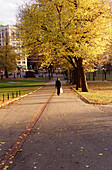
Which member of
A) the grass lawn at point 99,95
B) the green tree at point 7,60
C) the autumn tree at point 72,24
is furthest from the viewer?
the green tree at point 7,60

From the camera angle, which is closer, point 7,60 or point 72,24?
point 72,24

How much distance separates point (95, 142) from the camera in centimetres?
536

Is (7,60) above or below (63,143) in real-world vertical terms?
above

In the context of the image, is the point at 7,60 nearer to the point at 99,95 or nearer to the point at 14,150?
the point at 99,95

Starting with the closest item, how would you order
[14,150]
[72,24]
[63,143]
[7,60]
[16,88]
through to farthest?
1. [14,150]
2. [63,143]
3. [72,24]
4. [16,88]
5. [7,60]

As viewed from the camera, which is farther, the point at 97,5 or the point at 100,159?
the point at 97,5

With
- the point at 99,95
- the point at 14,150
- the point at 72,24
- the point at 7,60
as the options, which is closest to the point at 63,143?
the point at 14,150

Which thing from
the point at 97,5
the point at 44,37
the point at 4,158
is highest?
the point at 97,5

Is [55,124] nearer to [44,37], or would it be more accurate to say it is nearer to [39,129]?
[39,129]

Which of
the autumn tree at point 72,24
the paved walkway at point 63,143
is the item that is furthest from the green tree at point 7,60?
the paved walkway at point 63,143

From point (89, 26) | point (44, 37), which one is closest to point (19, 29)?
point (44, 37)

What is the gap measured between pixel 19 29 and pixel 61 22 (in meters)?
6.56

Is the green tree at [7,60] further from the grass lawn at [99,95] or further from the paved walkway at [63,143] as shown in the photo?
the paved walkway at [63,143]

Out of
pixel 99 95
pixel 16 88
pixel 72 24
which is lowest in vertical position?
pixel 16 88
